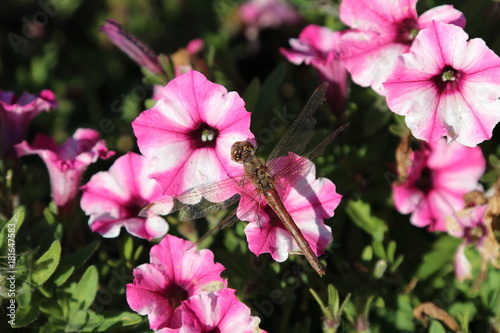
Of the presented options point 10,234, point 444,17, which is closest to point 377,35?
point 444,17

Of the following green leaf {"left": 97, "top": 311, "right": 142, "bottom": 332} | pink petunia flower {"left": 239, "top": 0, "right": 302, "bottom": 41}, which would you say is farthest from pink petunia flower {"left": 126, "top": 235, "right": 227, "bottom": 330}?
pink petunia flower {"left": 239, "top": 0, "right": 302, "bottom": 41}

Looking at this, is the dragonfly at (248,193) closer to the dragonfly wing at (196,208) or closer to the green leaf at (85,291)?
the dragonfly wing at (196,208)

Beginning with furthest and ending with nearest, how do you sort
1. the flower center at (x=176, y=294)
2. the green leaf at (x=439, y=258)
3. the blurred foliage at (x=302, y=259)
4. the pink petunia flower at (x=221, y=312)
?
1. the green leaf at (x=439, y=258)
2. the blurred foliage at (x=302, y=259)
3. the flower center at (x=176, y=294)
4. the pink petunia flower at (x=221, y=312)

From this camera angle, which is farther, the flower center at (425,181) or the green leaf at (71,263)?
the flower center at (425,181)

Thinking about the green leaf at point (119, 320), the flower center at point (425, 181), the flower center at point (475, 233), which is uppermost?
the green leaf at point (119, 320)

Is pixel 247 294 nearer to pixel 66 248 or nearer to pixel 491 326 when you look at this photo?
pixel 66 248

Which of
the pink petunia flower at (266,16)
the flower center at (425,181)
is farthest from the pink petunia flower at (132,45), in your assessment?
the pink petunia flower at (266,16)

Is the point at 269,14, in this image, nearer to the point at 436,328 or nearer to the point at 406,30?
the point at 406,30
